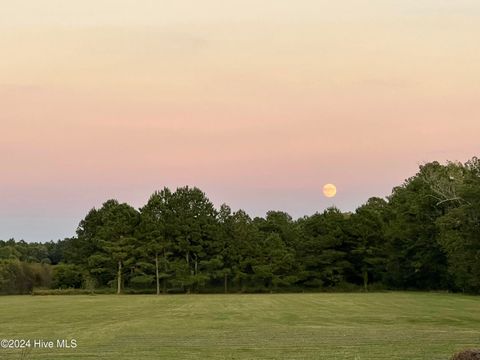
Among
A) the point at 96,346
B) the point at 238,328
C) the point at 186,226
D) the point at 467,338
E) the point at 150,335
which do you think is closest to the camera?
the point at 96,346

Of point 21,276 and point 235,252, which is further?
point 21,276

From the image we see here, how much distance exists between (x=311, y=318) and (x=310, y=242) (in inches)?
2131

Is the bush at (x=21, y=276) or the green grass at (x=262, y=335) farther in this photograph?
the bush at (x=21, y=276)

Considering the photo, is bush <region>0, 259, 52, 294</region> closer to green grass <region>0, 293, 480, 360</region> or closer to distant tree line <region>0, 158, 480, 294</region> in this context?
distant tree line <region>0, 158, 480, 294</region>

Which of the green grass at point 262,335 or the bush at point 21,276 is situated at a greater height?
Answer: the bush at point 21,276

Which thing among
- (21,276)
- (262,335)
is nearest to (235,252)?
(21,276)

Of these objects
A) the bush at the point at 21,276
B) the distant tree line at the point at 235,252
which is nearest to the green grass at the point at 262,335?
the distant tree line at the point at 235,252

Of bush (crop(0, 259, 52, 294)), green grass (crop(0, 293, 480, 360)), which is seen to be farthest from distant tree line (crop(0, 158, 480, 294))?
green grass (crop(0, 293, 480, 360))

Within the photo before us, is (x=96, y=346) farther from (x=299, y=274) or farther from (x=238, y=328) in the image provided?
(x=299, y=274)

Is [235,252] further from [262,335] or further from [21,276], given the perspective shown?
[262,335]

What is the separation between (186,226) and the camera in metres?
82.2

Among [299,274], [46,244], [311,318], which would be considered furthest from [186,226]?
[46,244]

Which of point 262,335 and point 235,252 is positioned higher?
point 235,252

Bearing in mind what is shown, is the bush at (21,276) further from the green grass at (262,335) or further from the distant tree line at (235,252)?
the green grass at (262,335)
